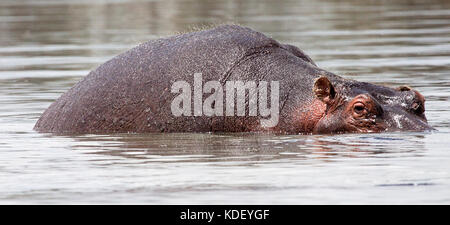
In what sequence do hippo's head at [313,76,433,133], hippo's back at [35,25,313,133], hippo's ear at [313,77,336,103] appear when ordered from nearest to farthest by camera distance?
hippo's head at [313,76,433,133], hippo's ear at [313,77,336,103], hippo's back at [35,25,313,133]

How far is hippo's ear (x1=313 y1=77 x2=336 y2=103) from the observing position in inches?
431

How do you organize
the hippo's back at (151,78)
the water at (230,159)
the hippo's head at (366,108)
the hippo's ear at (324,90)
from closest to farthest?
the water at (230,159), the hippo's head at (366,108), the hippo's ear at (324,90), the hippo's back at (151,78)

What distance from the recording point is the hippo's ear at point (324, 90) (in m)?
11.0

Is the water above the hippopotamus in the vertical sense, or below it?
below

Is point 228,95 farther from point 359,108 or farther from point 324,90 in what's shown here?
point 359,108

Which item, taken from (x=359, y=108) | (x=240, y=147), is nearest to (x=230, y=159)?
(x=240, y=147)

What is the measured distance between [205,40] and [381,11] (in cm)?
2209

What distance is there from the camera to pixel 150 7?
1597 inches

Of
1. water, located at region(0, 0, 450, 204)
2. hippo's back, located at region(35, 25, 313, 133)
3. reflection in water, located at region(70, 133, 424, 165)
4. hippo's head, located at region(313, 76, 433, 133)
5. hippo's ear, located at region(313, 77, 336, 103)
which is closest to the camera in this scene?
water, located at region(0, 0, 450, 204)

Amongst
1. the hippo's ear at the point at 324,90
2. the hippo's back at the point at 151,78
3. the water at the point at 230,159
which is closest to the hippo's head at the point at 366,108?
the hippo's ear at the point at 324,90

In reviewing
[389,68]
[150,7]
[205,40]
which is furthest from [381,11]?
[205,40]

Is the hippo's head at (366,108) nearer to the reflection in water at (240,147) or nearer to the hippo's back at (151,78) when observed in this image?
the reflection in water at (240,147)

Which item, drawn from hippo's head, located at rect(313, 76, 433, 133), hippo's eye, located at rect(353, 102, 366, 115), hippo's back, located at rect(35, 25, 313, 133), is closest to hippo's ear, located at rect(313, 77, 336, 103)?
hippo's head, located at rect(313, 76, 433, 133)

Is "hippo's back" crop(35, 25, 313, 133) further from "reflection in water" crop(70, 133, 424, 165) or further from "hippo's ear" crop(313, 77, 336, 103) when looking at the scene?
"hippo's ear" crop(313, 77, 336, 103)
